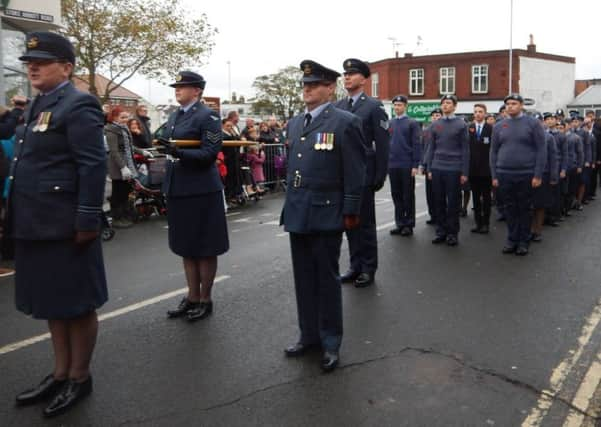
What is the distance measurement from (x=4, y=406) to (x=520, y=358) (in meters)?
3.47

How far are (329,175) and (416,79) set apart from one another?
49904 mm

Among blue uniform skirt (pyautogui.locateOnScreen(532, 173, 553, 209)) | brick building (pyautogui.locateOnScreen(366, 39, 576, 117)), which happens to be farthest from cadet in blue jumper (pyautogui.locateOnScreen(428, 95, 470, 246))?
brick building (pyautogui.locateOnScreen(366, 39, 576, 117))

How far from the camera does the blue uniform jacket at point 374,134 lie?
21.4ft

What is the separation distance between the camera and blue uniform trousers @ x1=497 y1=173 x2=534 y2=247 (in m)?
8.30

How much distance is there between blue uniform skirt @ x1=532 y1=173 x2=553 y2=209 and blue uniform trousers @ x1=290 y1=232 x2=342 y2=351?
19.9 feet

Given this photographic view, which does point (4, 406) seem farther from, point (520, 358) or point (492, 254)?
point (492, 254)

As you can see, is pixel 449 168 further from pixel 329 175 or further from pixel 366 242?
pixel 329 175

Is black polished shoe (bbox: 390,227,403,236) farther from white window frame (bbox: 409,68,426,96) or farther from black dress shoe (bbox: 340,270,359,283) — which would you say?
white window frame (bbox: 409,68,426,96)

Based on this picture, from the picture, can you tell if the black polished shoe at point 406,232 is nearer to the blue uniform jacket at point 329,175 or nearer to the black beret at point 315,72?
the blue uniform jacket at point 329,175

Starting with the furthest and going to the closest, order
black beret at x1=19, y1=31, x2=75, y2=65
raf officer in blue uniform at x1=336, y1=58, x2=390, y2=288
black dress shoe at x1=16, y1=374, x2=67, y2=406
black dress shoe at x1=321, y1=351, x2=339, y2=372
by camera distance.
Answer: raf officer in blue uniform at x1=336, y1=58, x2=390, y2=288 < black dress shoe at x1=321, y1=351, x2=339, y2=372 < black dress shoe at x1=16, y1=374, x2=67, y2=406 < black beret at x1=19, y1=31, x2=75, y2=65

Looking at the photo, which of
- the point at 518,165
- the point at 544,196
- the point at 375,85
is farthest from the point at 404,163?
the point at 375,85

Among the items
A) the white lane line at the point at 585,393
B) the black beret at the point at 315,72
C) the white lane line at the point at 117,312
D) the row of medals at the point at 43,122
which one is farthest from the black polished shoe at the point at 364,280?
the row of medals at the point at 43,122

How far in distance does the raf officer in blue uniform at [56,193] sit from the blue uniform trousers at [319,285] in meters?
1.46

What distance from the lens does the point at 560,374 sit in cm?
422
